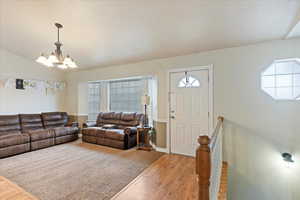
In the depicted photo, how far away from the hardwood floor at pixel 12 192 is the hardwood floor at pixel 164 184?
1.22 m

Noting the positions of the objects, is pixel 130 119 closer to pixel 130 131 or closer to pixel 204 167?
pixel 130 131

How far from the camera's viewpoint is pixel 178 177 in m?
2.61

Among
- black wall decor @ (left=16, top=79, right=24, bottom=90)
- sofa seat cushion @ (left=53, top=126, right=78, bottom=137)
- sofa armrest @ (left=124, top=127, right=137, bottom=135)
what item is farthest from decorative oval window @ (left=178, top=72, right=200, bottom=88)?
black wall decor @ (left=16, top=79, right=24, bottom=90)

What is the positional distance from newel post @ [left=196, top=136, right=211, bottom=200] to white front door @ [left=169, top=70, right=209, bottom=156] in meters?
2.57

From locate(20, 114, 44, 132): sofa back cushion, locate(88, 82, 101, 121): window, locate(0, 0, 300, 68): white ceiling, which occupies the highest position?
locate(0, 0, 300, 68): white ceiling

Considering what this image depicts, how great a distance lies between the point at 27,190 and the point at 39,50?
3655 mm

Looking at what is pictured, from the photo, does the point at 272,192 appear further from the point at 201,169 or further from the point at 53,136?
the point at 53,136

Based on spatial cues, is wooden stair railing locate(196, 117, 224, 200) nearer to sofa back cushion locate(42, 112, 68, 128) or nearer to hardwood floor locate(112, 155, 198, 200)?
hardwood floor locate(112, 155, 198, 200)

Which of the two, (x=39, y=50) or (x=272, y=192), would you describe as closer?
(x=272, y=192)

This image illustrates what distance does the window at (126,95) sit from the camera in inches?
201

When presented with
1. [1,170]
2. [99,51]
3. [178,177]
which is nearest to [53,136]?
[1,170]

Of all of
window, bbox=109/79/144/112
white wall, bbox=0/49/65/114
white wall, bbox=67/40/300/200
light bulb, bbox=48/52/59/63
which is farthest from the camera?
window, bbox=109/79/144/112

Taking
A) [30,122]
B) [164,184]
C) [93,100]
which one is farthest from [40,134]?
[164,184]

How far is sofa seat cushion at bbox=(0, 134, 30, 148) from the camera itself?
349 centimetres
